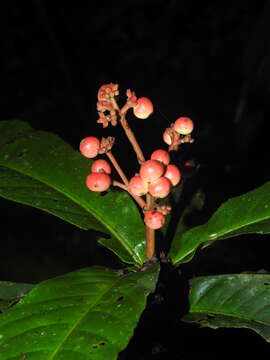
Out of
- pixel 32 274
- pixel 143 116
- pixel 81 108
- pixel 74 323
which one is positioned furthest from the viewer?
pixel 81 108

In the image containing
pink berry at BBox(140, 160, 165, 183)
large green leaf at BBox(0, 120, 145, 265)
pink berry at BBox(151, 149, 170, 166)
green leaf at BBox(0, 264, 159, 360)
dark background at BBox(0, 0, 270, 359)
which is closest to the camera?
green leaf at BBox(0, 264, 159, 360)

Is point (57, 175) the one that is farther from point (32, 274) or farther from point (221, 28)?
point (221, 28)

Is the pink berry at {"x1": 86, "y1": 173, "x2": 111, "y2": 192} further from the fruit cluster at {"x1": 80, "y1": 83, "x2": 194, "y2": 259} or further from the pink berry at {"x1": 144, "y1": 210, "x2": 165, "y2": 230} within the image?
the pink berry at {"x1": 144, "y1": 210, "x2": 165, "y2": 230}

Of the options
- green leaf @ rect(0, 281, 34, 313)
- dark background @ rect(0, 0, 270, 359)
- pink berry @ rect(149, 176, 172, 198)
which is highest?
dark background @ rect(0, 0, 270, 359)

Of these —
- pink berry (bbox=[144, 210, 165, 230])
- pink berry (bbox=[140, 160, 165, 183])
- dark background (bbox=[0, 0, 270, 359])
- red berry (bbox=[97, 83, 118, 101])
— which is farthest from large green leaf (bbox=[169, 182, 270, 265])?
red berry (bbox=[97, 83, 118, 101])

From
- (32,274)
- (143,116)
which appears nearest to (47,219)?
(32,274)
